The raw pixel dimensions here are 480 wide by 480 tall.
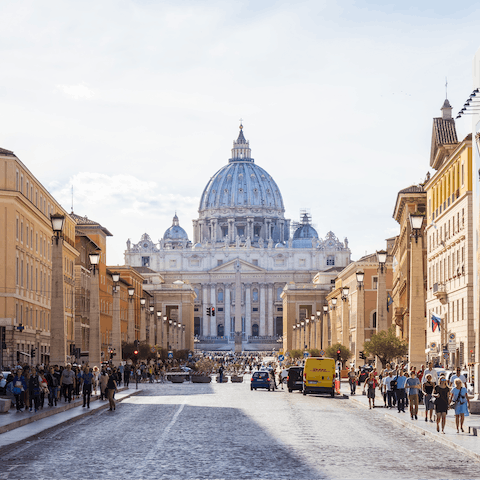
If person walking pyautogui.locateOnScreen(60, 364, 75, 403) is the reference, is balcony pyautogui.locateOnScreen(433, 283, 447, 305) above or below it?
above

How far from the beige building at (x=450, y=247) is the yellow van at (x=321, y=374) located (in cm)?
538

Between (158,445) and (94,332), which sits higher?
(94,332)

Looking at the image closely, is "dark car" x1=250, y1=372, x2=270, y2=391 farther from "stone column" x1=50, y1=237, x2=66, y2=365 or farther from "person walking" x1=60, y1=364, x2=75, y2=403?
"person walking" x1=60, y1=364, x2=75, y2=403

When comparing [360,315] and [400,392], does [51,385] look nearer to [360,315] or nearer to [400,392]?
[400,392]

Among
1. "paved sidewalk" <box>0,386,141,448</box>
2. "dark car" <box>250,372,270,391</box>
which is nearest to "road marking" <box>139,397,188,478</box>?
"paved sidewalk" <box>0,386,141,448</box>

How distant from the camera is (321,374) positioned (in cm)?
4672

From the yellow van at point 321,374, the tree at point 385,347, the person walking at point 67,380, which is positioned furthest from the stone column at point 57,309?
the tree at point 385,347

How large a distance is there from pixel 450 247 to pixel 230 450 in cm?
3321

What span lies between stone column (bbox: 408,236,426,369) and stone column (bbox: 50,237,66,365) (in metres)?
11.7

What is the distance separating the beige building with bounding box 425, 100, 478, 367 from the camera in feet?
149

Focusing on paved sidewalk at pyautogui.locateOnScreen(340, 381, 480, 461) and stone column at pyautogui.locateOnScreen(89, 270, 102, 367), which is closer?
paved sidewalk at pyautogui.locateOnScreen(340, 381, 480, 461)

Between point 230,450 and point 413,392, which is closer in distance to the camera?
point 230,450

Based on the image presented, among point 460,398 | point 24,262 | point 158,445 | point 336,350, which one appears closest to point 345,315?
point 336,350

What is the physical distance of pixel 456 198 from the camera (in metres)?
48.8
